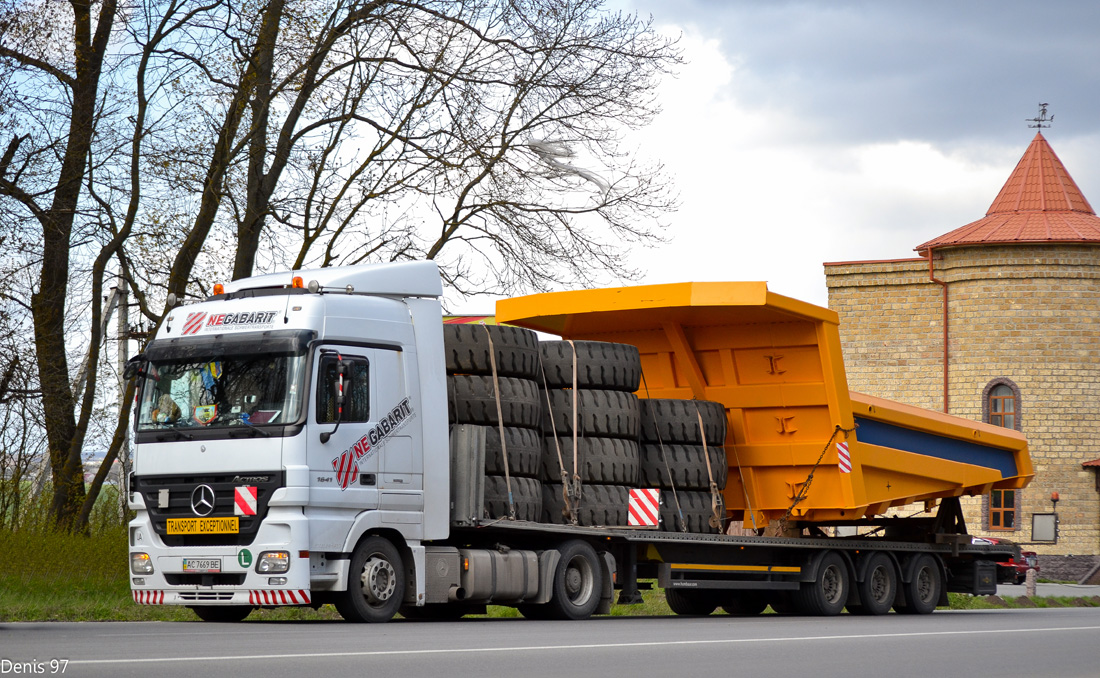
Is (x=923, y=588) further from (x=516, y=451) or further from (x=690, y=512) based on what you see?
(x=516, y=451)

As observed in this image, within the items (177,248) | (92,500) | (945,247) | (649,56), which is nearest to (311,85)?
(177,248)

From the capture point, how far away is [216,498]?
1134 centimetres

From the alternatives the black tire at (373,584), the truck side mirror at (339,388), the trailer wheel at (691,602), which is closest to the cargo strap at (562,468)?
the black tire at (373,584)

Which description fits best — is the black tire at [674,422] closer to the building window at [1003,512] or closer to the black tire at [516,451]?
the black tire at [516,451]

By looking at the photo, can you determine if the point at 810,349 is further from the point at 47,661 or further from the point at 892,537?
the point at 47,661

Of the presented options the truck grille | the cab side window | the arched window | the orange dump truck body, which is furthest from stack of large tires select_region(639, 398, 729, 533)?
the arched window

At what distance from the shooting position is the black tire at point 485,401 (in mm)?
12781

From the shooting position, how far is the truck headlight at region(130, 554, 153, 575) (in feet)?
38.2

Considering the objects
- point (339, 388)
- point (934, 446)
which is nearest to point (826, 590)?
point (934, 446)

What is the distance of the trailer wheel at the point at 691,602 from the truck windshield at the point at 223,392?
7011 millimetres

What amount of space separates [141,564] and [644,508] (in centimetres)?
522

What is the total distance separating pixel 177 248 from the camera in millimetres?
19438

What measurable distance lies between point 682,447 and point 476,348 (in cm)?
302

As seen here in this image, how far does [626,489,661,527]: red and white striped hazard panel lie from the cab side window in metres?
3.54
